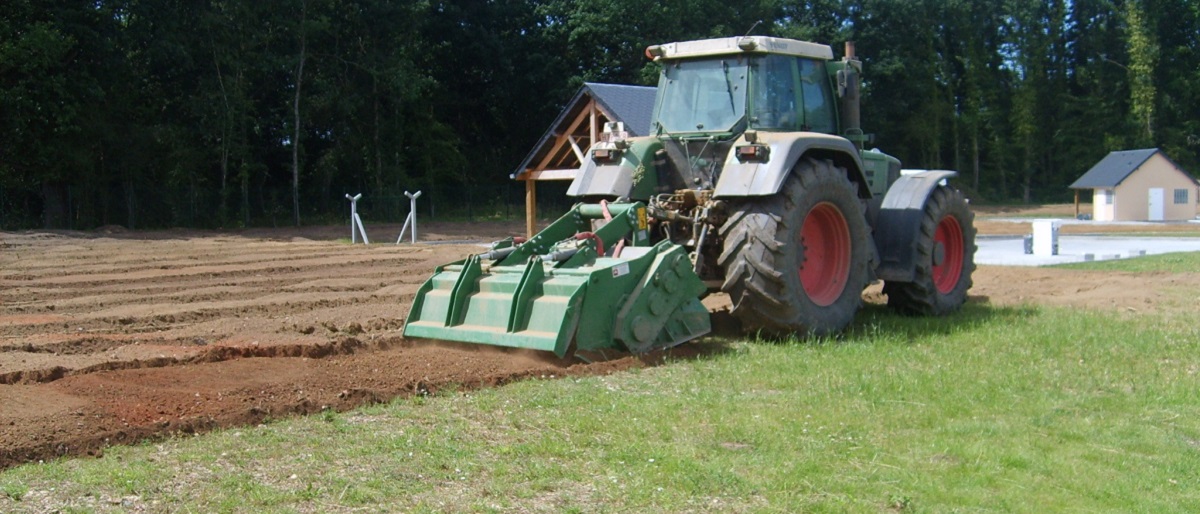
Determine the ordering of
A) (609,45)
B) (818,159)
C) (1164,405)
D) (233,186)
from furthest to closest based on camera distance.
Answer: (609,45) < (233,186) < (818,159) < (1164,405)

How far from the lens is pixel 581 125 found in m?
27.9

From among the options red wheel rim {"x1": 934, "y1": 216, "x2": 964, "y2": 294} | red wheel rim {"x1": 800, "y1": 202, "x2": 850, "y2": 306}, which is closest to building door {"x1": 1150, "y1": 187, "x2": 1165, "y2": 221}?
red wheel rim {"x1": 934, "y1": 216, "x2": 964, "y2": 294}

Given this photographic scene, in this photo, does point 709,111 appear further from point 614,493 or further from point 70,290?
point 70,290

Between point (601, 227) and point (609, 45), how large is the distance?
121 ft

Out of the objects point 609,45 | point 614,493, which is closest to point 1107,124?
point 609,45

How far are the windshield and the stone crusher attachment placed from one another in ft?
5.04

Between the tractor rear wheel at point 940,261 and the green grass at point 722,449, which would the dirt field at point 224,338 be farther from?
the tractor rear wheel at point 940,261

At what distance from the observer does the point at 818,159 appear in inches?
381

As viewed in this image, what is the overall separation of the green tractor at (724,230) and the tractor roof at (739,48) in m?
0.01

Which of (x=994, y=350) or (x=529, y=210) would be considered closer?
(x=994, y=350)

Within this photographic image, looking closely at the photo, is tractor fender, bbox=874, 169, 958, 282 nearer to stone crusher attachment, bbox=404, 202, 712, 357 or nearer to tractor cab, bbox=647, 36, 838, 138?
tractor cab, bbox=647, 36, 838, 138

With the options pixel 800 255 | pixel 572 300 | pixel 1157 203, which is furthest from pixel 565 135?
pixel 1157 203

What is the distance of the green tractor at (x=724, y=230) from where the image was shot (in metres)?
8.10

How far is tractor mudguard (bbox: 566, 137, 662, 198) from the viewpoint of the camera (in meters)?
9.71
